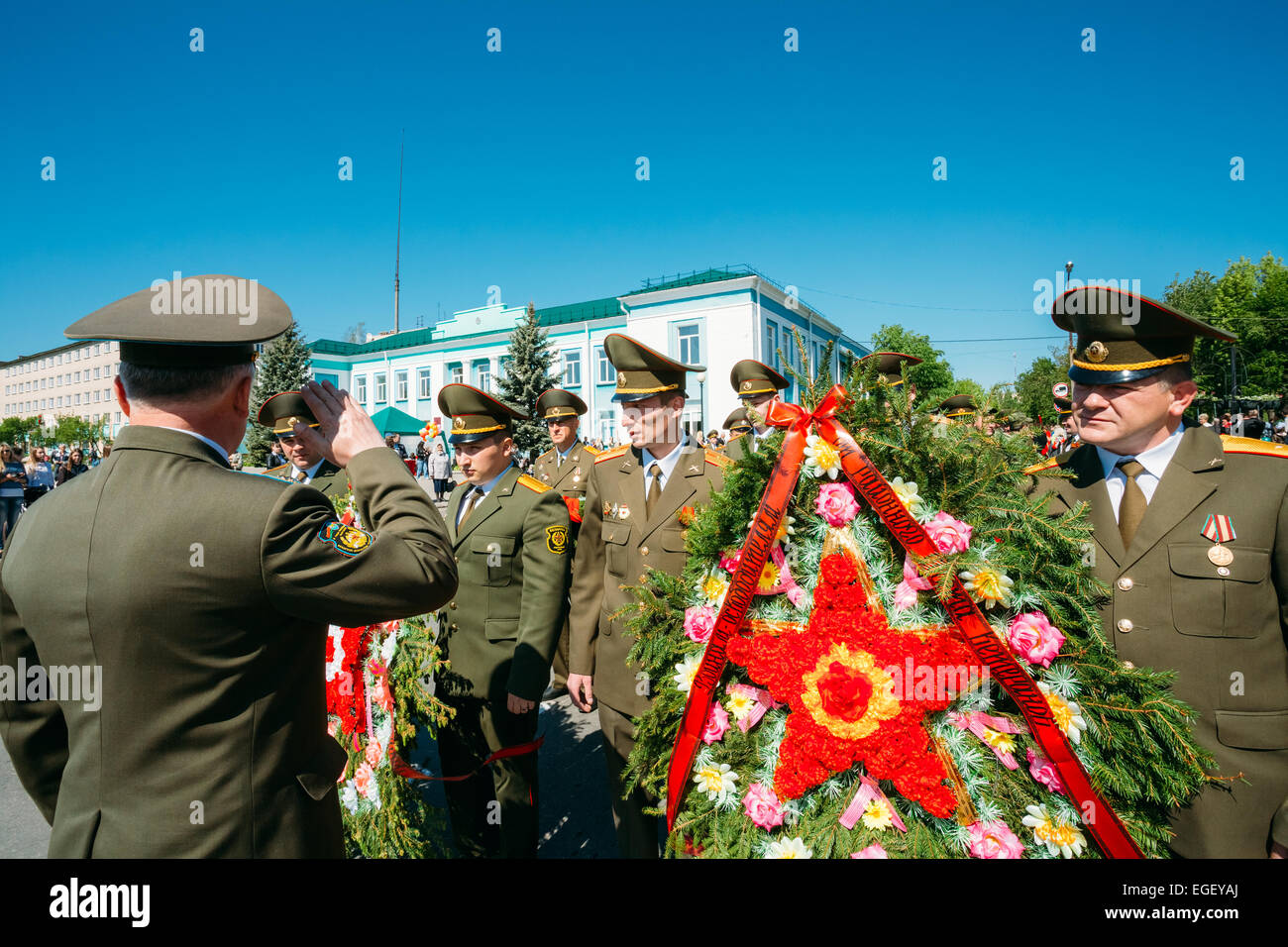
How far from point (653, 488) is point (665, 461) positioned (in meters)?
0.16

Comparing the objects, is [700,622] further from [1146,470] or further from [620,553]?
[1146,470]

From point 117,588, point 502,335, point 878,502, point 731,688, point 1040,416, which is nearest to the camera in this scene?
point 117,588

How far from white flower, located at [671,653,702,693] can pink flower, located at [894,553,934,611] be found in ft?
2.14

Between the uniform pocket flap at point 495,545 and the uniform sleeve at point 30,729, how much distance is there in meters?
1.86

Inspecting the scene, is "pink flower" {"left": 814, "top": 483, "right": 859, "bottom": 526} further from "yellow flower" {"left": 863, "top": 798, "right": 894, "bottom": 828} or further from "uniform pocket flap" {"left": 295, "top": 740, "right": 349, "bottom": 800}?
"uniform pocket flap" {"left": 295, "top": 740, "right": 349, "bottom": 800}

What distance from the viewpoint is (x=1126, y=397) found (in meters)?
2.24

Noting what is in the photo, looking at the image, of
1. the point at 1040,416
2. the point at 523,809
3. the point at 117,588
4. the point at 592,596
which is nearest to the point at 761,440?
the point at 1040,416

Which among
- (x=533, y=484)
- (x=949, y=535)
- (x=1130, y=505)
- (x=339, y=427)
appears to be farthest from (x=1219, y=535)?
(x=533, y=484)

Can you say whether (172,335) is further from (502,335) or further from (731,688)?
(502,335)

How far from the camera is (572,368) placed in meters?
37.7

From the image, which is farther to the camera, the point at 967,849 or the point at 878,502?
the point at 878,502

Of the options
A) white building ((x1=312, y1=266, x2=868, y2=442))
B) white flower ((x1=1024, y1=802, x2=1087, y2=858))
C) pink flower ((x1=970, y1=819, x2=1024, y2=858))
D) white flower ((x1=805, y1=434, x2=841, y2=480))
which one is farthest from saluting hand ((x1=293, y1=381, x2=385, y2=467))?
white building ((x1=312, y1=266, x2=868, y2=442))

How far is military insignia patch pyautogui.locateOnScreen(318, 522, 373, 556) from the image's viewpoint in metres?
1.50
